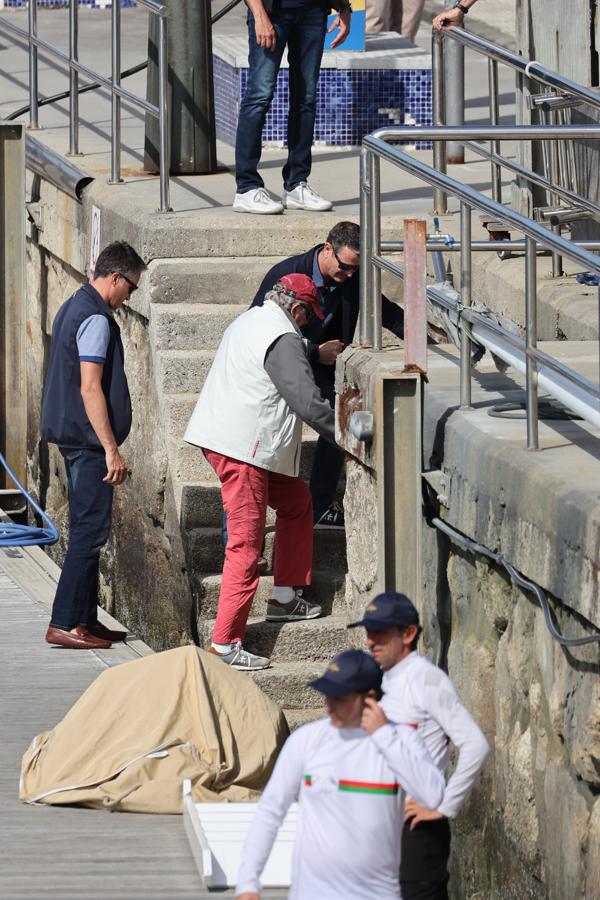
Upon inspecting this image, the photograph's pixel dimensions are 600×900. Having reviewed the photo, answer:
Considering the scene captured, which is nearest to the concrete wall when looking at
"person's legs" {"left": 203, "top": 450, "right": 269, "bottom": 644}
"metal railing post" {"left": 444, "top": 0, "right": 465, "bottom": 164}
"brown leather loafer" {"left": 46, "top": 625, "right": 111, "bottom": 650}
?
"brown leather loafer" {"left": 46, "top": 625, "right": 111, "bottom": 650}

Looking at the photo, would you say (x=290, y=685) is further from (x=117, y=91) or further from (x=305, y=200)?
(x=117, y=91)

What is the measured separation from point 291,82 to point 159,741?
408 centimetres

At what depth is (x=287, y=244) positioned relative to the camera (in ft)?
27.9

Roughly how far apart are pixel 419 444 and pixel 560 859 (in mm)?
1569

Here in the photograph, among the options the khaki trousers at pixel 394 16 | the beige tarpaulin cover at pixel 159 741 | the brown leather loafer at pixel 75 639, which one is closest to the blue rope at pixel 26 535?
the brown leather loafer at pixel 75 639

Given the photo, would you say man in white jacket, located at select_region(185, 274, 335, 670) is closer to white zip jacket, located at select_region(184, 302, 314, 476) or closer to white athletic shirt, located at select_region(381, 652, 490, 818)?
white zip jacket, located at select_region(184, 302, 314, 476)

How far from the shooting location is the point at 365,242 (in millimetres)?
5887

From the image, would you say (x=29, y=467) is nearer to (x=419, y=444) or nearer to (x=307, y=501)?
(x=307, y=501)

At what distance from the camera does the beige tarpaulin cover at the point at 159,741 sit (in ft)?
18.1

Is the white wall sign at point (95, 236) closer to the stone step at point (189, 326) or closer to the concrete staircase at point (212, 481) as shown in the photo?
the concrete staircase at point (212, 481)

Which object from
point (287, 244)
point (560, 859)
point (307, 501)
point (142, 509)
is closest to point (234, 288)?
point (287, 244)

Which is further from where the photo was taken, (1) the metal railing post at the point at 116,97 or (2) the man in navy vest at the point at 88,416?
(1) the metal railing post at the point at 116,97

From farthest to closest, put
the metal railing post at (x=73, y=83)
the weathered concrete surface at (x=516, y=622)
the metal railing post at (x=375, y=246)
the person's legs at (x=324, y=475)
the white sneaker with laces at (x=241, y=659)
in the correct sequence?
1. the metal railing post at (x=73, y=83)
2. the person's legs at (x=324, y=475)
3. the white sneaker with laces at (x=241, y=659)
4. the metal railing post at (x=375, y=246)
5. the weathered concrete surface at (x=516, y=622)

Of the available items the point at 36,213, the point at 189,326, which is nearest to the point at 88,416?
the point at 189,326
